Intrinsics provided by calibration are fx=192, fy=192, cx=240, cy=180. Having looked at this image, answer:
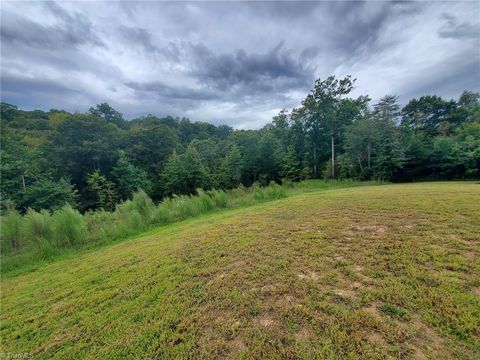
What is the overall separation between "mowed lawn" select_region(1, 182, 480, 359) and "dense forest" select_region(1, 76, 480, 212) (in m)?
14.6

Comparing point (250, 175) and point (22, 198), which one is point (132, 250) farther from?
point (250, 175)

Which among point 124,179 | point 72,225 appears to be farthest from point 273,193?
point 124,179

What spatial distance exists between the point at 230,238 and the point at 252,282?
66.2 inches

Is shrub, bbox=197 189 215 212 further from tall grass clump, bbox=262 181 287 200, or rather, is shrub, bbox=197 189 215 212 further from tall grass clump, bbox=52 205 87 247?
tall grass clump, bbox=52 205 87 247

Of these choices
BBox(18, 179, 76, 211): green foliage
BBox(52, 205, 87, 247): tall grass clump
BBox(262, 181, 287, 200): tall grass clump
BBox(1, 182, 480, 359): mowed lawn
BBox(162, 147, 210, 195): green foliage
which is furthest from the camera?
BBox(162, 147, 210, 195): green foliage

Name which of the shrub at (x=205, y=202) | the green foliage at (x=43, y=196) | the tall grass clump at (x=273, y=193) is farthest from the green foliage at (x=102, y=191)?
the tall grass clump at (x=273, y=193)

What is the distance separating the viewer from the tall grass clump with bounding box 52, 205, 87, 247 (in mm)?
5719

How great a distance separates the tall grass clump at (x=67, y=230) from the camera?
18.8 ft

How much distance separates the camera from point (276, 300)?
2.06 m

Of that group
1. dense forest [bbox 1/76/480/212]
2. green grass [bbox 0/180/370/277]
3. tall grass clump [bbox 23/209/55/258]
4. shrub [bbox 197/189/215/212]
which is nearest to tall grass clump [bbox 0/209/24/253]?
green grass [bbox 0/180/370/277]

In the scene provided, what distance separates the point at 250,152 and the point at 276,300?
25.0 metres

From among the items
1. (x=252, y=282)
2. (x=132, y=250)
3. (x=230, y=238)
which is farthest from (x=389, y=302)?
(x=132, y=250)

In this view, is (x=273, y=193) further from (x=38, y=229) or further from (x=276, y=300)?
(x=38, y=229)

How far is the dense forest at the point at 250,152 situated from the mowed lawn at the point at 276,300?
14.6 metres
